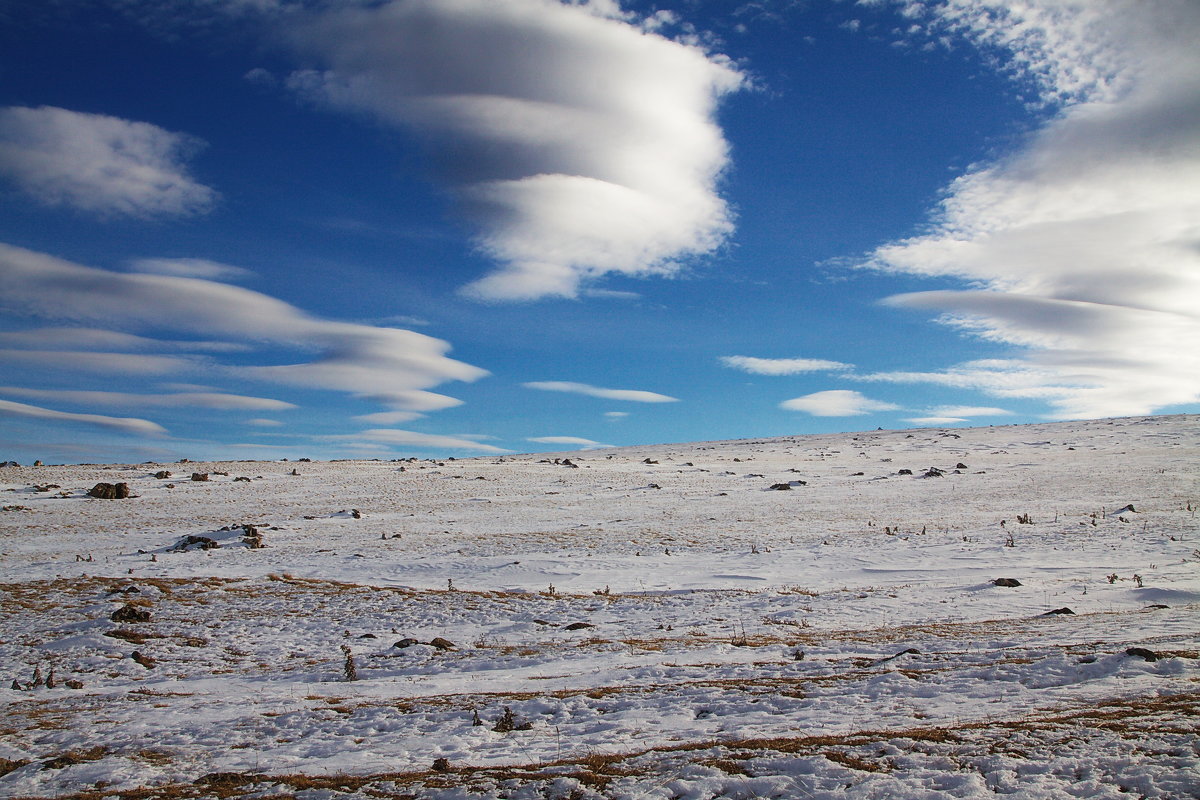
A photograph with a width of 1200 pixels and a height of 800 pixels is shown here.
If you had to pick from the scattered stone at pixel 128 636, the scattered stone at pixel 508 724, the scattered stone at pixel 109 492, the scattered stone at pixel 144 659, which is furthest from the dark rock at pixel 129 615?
the scattered stone at pixel 109 492

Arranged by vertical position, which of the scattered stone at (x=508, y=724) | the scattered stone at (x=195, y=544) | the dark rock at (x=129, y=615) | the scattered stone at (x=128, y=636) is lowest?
the scattered stone at (x=508, y=724)

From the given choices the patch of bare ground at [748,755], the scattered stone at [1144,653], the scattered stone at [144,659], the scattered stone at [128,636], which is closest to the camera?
the patch of bare ground at [748,755]

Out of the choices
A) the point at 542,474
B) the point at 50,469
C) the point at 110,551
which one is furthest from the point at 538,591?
the point at 50,469

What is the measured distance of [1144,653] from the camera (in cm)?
972

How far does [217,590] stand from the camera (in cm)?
1873

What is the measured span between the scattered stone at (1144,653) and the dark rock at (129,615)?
60.9ft

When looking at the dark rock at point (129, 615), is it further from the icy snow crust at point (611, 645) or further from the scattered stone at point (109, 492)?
the scattered stone at point (109, 492)

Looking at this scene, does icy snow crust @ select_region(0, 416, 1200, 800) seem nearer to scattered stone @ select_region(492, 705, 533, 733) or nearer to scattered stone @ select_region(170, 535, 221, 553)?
scattered stone @ select_region(492, 705, 533, 733)

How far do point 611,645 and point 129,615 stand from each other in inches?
430

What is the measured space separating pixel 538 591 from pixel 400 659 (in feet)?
20.9

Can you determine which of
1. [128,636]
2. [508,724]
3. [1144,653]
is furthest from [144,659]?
[1144,653]

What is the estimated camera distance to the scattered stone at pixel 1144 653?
378 inches

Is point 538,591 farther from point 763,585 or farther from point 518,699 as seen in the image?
point 518,699

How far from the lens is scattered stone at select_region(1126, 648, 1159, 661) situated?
9594 millimetres
